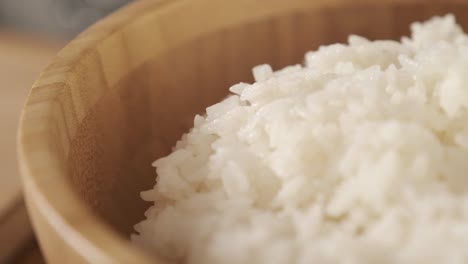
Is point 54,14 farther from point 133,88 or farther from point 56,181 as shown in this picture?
point 56,181

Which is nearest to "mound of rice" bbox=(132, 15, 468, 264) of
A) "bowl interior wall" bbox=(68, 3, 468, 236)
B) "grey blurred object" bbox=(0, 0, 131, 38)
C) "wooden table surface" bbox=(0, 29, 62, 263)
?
"bowl interior wall" bbox=(68, 3, 468, 236)

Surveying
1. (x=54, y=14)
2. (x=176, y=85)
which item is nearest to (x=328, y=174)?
(x=176, y=85)

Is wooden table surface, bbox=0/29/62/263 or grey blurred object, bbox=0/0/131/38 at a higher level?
grey blurred object, bbox=0/0/131/38

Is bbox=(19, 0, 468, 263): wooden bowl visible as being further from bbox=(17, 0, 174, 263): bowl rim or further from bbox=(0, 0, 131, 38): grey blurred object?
bbox=(0, 0, 131, 38): grey blurred object

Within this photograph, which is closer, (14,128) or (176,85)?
(176,85)

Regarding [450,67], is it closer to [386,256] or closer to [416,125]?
[416,125]

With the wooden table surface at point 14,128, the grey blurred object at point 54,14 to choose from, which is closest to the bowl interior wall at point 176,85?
the wooden table surface at point 14,128
